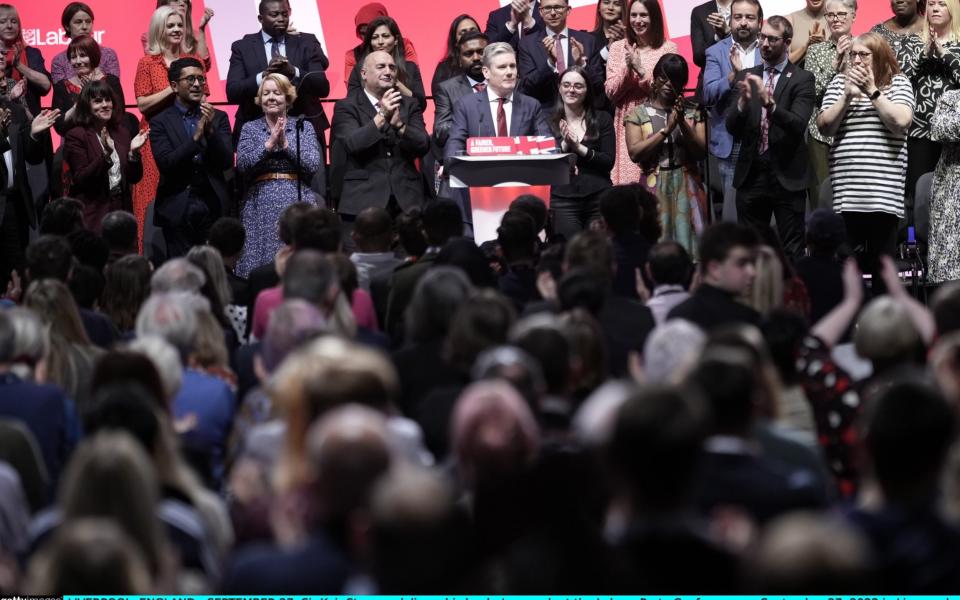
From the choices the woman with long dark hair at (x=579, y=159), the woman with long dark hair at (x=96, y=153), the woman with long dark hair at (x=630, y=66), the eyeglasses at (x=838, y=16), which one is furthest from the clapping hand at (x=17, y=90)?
the eyeglasses at (x=838, y=16)

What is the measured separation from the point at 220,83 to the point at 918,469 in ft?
31.3

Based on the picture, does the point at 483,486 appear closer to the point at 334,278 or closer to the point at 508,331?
the point at 508,331

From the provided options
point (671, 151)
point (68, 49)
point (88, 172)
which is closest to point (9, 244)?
point (88, 172)

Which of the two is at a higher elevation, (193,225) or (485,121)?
(485,121)

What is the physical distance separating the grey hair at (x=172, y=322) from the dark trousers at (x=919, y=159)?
6329mm

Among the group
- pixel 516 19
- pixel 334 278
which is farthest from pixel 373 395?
pixel 516 19

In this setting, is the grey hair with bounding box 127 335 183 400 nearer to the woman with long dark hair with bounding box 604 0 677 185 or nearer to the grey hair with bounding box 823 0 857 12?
the woman with long dark hair with bounding box 604 0 677 185

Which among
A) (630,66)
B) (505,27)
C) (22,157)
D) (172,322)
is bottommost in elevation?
(172,322)

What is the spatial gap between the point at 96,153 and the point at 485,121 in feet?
7.68

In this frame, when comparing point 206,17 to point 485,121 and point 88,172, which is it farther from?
point 485,121

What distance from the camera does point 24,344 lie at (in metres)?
4.62

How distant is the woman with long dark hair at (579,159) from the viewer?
9.65 m

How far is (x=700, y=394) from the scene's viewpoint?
3379 millimetres

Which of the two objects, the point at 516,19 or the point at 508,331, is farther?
the point at 516,19
